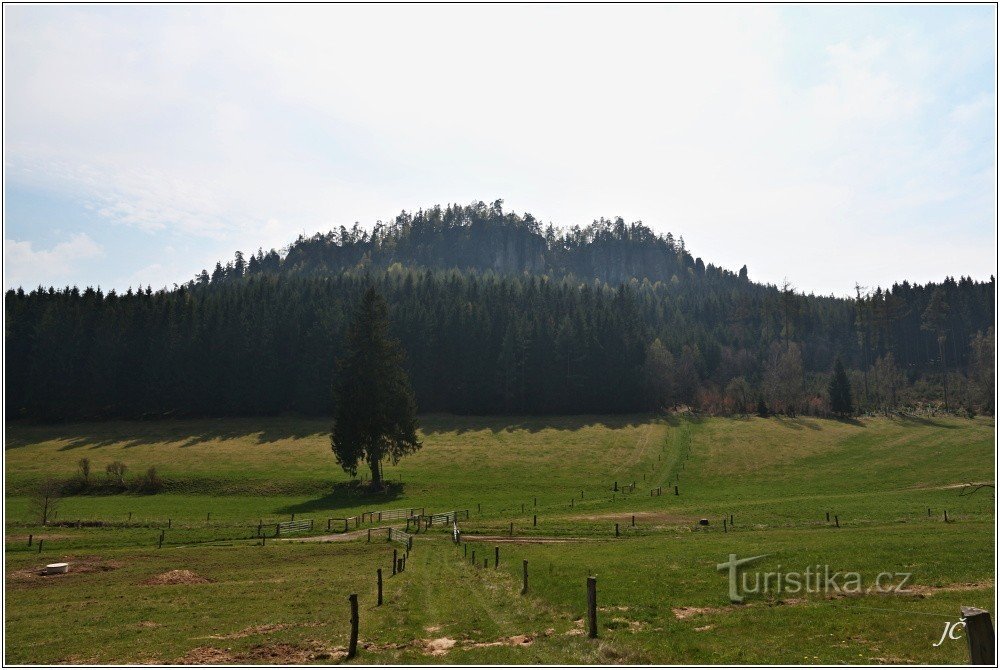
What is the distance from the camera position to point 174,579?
1268 inches

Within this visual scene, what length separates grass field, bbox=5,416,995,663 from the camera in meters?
18.8

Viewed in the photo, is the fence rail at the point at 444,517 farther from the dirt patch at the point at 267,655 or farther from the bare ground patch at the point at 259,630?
the dirt patch at the point at 267,655

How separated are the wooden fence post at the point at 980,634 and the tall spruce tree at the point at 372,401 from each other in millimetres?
66833

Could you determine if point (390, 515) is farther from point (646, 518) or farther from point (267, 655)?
point (267, 655)

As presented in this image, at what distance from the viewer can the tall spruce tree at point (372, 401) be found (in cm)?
7369

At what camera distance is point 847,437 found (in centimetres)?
9919

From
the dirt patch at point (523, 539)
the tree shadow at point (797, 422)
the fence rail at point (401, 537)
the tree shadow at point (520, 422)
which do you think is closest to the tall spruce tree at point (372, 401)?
the fence rail at point (401, 537)

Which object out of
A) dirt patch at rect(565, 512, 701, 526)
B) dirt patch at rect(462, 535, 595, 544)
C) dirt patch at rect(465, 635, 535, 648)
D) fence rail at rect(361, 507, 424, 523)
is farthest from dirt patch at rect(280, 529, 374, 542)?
dirt patch at rect(465, 635, 535, 648)

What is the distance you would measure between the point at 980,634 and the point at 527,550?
29.6 m

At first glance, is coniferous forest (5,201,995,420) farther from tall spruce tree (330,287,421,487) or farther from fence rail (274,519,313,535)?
fence rail (274,519,313,535)

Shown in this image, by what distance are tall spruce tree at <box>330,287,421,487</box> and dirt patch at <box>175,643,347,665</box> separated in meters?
54.8

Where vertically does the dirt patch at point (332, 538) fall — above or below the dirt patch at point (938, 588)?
below

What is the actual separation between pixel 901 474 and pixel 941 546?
50053 mm

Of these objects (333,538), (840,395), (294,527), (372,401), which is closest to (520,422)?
(372,401)
